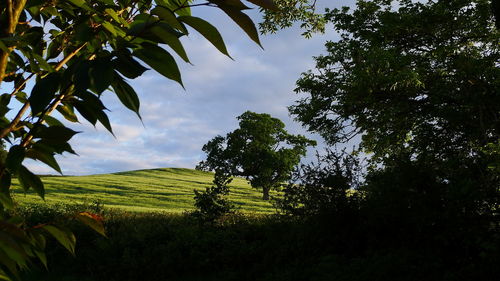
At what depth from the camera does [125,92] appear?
3.68 ft

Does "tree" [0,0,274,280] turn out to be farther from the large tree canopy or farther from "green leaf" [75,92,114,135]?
the large tree canopy

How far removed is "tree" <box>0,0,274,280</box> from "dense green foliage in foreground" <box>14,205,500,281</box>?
→ 16.9ft

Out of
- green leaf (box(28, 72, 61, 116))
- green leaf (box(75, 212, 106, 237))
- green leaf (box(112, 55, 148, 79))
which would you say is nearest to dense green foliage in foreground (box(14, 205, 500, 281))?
green leaf (box(75, 212, 106, 237))

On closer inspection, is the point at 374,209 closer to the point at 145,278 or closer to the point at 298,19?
the point at 145,278

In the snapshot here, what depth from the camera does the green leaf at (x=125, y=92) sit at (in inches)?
43.8

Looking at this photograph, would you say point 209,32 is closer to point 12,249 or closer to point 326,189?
point 12,249

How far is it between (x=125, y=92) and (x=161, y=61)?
160 mm

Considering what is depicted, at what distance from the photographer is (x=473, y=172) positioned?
870 centimetres

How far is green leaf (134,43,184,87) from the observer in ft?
3.39

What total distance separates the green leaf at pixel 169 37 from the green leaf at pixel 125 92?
0.17 m

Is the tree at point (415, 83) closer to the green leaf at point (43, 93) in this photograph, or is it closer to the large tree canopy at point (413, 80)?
the large tree canopy at point (413, 80)

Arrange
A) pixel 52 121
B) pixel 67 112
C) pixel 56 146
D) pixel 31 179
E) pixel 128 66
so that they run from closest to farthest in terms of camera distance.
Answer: pixel 128 66
pixel 56 146
pixel 31 179
pixel 52 121
pixel 67 112

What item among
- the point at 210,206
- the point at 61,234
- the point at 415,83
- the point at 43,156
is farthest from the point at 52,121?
the point at 415,83

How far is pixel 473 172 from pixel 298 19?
8121 millimetres
